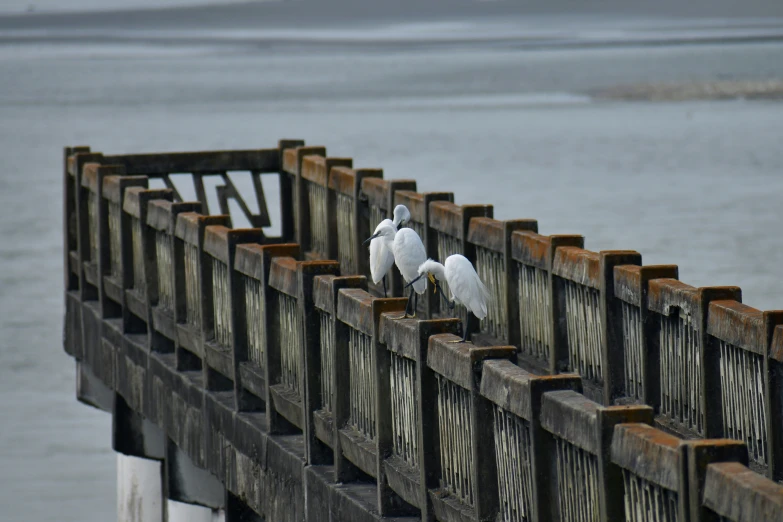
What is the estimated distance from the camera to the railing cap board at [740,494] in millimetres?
4426

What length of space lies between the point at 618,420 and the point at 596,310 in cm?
324

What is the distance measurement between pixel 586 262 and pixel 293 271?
1.56 m

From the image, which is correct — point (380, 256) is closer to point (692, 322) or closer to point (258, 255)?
point (258, 255)

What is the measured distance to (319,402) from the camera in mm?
8273

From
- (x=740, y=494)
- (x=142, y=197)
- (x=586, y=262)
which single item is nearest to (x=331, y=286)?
(x=586, y=262)

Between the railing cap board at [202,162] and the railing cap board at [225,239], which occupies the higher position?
the railing cap board at [202,162]

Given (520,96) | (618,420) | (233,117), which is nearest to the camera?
(618,420)

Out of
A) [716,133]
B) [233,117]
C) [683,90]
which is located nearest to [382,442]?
[716,133]

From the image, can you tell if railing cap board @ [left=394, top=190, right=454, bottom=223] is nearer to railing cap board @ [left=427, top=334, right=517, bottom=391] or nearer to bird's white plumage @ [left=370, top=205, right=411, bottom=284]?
bird's white plumage @ [left=370, top=205, right=411, bottom=284]

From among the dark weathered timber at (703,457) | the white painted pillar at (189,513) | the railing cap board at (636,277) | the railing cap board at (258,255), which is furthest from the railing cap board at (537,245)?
the dark weathered timber at (703,457)

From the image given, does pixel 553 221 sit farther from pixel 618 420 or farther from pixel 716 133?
pixel 618 420

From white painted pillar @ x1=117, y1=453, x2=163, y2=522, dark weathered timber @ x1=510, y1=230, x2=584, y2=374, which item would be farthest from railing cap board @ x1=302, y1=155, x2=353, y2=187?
dark weathered timber @ x1=510, y1=230, x2=584, y2=374

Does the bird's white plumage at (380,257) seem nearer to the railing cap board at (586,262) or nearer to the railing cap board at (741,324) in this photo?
the railing cap board at (586,262)

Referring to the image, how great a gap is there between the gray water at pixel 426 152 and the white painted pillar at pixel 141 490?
3844 millimetres
